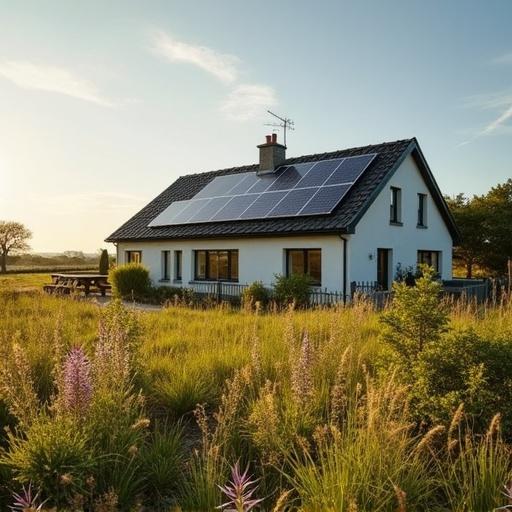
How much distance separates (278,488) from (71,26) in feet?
35.8

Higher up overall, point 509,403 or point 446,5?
point 446,5

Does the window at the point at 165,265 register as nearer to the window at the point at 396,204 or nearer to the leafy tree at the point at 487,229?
the window at the point at 396,204

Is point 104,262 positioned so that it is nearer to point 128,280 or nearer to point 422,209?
point 128,280

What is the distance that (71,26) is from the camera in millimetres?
10750

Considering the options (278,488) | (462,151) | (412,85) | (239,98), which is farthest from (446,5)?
(278,488)

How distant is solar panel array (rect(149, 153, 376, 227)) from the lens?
1919 cm

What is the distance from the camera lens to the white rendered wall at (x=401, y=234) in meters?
18.4

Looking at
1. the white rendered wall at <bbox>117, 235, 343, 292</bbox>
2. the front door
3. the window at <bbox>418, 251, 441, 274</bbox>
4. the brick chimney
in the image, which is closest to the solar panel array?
the brick chimney

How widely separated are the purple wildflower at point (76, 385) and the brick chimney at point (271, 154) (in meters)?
21.4

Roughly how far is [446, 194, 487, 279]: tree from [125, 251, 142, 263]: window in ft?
62.4

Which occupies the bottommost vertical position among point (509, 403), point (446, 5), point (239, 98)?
point (509, 403)

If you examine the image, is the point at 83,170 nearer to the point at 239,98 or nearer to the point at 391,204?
the point at 239,98

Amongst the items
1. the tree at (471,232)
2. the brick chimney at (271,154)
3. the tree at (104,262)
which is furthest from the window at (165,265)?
the tree at (104,262)

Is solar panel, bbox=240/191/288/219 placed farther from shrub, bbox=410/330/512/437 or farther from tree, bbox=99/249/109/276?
tree, bbox=99/249/109/276
